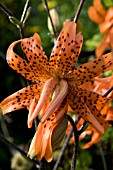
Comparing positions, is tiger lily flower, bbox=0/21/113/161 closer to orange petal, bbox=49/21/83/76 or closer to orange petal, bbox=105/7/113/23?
orange petal, bbox=49/21/83/76

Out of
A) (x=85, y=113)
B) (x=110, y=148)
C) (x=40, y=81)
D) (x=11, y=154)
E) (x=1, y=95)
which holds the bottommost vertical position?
(x=110, y=148)

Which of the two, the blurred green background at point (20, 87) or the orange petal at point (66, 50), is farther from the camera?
the blurred green background at point (20, 87)

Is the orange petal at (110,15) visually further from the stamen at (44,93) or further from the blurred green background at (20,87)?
the stamen at (44,93)

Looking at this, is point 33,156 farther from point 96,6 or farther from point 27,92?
point 96,6

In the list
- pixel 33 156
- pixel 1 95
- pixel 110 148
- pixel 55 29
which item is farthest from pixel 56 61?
pixel 1 95

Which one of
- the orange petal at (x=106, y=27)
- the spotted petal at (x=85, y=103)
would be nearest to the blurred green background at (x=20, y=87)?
the orange petal at (x=106, y=27)

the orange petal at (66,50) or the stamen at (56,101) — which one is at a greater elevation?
the orange petal at (66,50)

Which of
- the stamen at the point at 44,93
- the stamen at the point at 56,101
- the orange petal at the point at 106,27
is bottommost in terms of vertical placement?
the orange petal at the point at 106,27
